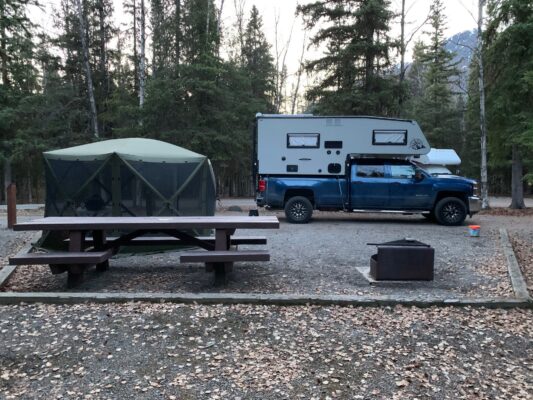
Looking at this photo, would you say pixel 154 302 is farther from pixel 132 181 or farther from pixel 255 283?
pixel 132 181

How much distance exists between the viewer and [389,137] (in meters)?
12.3

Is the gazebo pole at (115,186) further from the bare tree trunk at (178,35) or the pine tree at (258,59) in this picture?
the pine tree at (258,59)

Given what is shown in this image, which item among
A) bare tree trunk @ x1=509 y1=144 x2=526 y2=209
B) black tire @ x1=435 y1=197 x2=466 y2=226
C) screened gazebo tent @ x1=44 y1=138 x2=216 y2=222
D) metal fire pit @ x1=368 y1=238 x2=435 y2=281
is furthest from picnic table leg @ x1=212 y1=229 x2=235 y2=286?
bare tree trunk @ x1=509 y1=144 x2=526 y2=209

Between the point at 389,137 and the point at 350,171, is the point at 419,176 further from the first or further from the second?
the point at 350,171

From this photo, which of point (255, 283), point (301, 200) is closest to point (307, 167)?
point (301, 200)

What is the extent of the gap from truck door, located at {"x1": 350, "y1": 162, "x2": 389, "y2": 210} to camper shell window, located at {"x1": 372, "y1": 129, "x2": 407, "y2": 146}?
65 cm

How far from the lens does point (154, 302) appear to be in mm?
4785

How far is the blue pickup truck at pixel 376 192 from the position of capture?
11984 mm

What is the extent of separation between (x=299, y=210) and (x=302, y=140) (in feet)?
6.56

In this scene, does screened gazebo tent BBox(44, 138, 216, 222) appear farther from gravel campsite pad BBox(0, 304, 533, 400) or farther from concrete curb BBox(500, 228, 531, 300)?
concrete curb BBox(500, 228, 531, 300)

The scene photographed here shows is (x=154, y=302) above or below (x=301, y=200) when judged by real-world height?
below

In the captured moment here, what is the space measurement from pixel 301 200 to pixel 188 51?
1042cm

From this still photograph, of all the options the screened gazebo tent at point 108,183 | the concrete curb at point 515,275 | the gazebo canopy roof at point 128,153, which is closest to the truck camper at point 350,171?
the concrete curb at point 515,275

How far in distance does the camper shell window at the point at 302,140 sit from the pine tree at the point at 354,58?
6.01m
